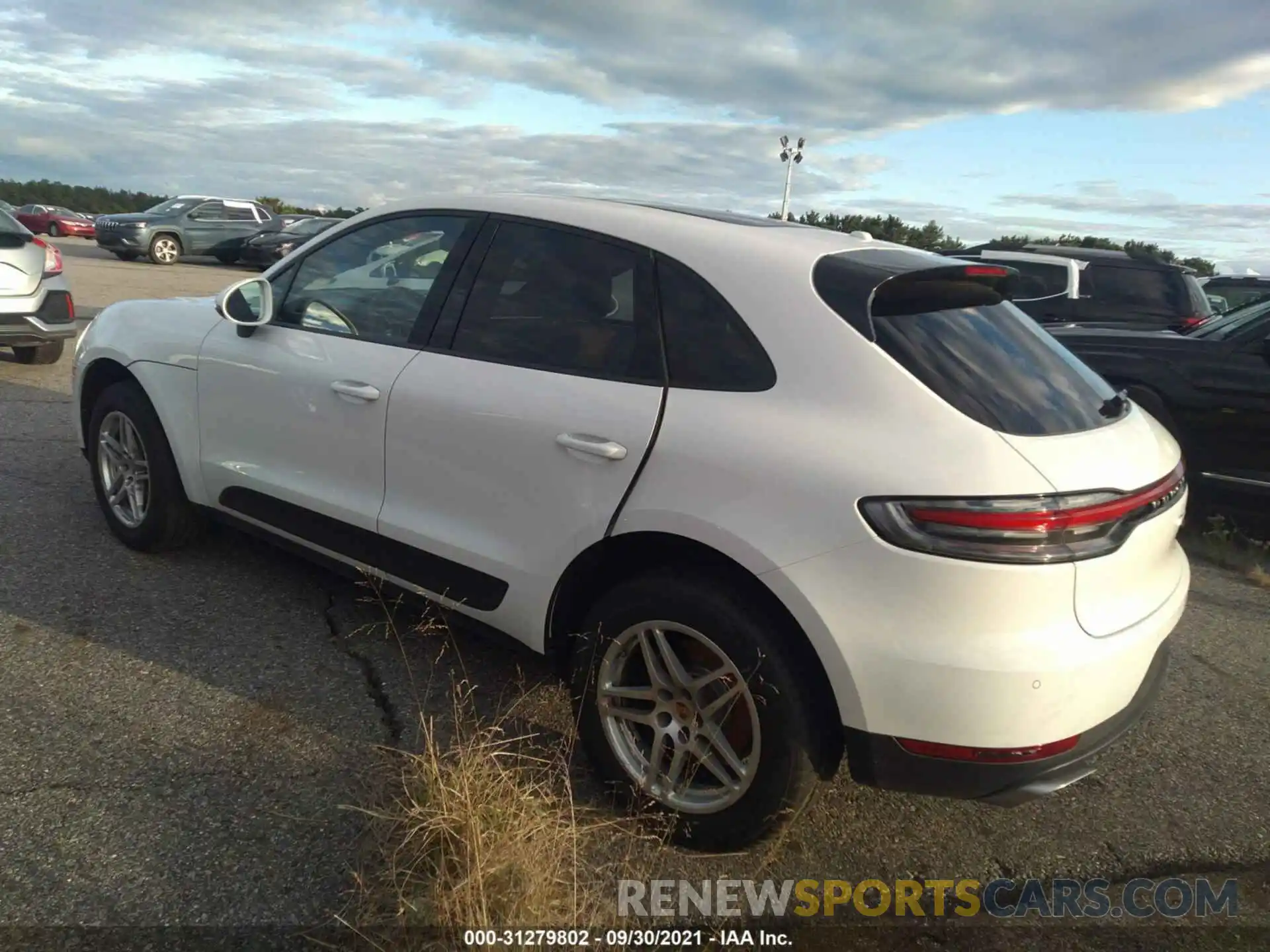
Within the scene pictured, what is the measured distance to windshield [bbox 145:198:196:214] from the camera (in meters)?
23.7

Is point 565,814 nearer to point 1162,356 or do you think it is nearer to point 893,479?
point 893,479

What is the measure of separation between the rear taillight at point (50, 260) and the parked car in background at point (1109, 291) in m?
8.69

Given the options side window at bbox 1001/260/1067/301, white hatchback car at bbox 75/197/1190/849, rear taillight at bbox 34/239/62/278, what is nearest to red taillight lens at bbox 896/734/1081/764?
white hatchback car at bbox 75/197/1190/849

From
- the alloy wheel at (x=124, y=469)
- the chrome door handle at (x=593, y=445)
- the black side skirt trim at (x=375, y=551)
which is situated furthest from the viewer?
the alloy wheel at (x=124, y=469)

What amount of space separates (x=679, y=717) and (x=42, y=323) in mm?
7604

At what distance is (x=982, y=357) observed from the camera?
8.56 feet

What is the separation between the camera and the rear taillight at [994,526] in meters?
2.22

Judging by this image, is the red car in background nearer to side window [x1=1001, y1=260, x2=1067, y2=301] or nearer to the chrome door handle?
side window [x1=1001, y1=260, x2=1067, y2=301]

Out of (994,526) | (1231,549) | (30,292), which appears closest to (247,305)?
(994,526)

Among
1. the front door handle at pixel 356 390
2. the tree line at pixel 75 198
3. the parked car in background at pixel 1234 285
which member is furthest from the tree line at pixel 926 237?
the tree line at pixel 75 198

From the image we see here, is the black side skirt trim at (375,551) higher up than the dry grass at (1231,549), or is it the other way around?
the black side skirt trim at (375,551)

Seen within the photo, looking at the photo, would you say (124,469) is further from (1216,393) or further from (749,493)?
(1216,393)

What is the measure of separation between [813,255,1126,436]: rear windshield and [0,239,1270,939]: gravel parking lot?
48.4 inches

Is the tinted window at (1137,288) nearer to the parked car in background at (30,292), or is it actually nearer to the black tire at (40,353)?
the parked car in background at (30,292)
